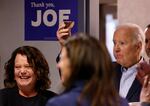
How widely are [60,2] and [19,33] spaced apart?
0.46 m

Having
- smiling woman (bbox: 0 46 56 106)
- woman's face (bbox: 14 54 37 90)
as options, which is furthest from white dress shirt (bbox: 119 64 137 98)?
woman's face (bbox: 14 54 37 90)

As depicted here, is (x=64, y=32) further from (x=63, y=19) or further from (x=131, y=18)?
(x=131, y=18)

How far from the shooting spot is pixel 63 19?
3.87 m

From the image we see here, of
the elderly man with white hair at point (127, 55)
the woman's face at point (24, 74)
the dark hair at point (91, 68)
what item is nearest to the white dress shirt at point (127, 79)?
the elderly man with white hair at point (127, 55)

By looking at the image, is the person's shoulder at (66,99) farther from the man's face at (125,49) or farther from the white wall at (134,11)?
the white wall at (134,11)

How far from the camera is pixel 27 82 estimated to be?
294 centimetres

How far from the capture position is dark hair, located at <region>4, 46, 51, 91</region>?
2961 millimetres

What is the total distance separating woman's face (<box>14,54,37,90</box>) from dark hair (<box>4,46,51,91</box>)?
3 cm

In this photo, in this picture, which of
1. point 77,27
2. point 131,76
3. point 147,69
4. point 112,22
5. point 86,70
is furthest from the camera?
point 112,22

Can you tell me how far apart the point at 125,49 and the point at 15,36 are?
53.7 inches

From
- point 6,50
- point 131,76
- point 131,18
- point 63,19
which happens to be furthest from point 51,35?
point 131,76

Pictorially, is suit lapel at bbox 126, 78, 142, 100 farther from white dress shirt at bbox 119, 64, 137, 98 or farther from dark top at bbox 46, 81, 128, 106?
dark top at bbox 46, 81, 128, 106

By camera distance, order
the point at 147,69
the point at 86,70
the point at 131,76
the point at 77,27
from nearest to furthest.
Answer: the point at 86,70, the point at 147,69, the point at 131,76, the point at 77,27

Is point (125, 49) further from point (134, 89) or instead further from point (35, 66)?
point (35, 66)
